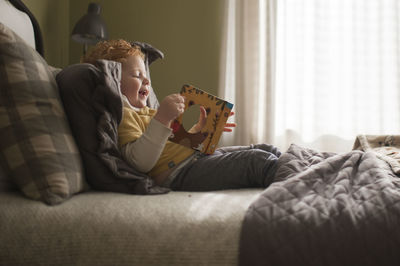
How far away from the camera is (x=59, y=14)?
2.95 m

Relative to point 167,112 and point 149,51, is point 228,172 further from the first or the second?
point 149,51

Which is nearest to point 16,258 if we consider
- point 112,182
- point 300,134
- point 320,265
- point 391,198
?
point 112,182

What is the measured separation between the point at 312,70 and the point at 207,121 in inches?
76.3

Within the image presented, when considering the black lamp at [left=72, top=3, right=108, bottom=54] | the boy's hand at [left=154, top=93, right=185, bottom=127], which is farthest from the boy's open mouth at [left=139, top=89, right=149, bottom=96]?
the black lamp at [left=72, top=3, right=108, bottom=54]

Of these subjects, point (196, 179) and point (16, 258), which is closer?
point (16, 258)

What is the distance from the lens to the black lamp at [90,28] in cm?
252

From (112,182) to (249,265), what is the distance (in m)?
0.44

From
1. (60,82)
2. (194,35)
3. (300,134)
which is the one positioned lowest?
→ (300,134)

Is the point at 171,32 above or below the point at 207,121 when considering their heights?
above

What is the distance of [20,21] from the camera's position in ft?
4.84

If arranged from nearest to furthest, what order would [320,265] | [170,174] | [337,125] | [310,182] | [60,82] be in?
[320,265] → [310,182] → [60,82] → [170,174] → [337,125]

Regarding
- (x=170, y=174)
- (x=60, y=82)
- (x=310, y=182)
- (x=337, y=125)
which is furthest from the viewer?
(x=337, y=125)

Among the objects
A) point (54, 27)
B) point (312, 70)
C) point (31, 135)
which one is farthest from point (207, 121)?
point (54, 27)

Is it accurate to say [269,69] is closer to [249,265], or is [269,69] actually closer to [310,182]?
[310,182]
